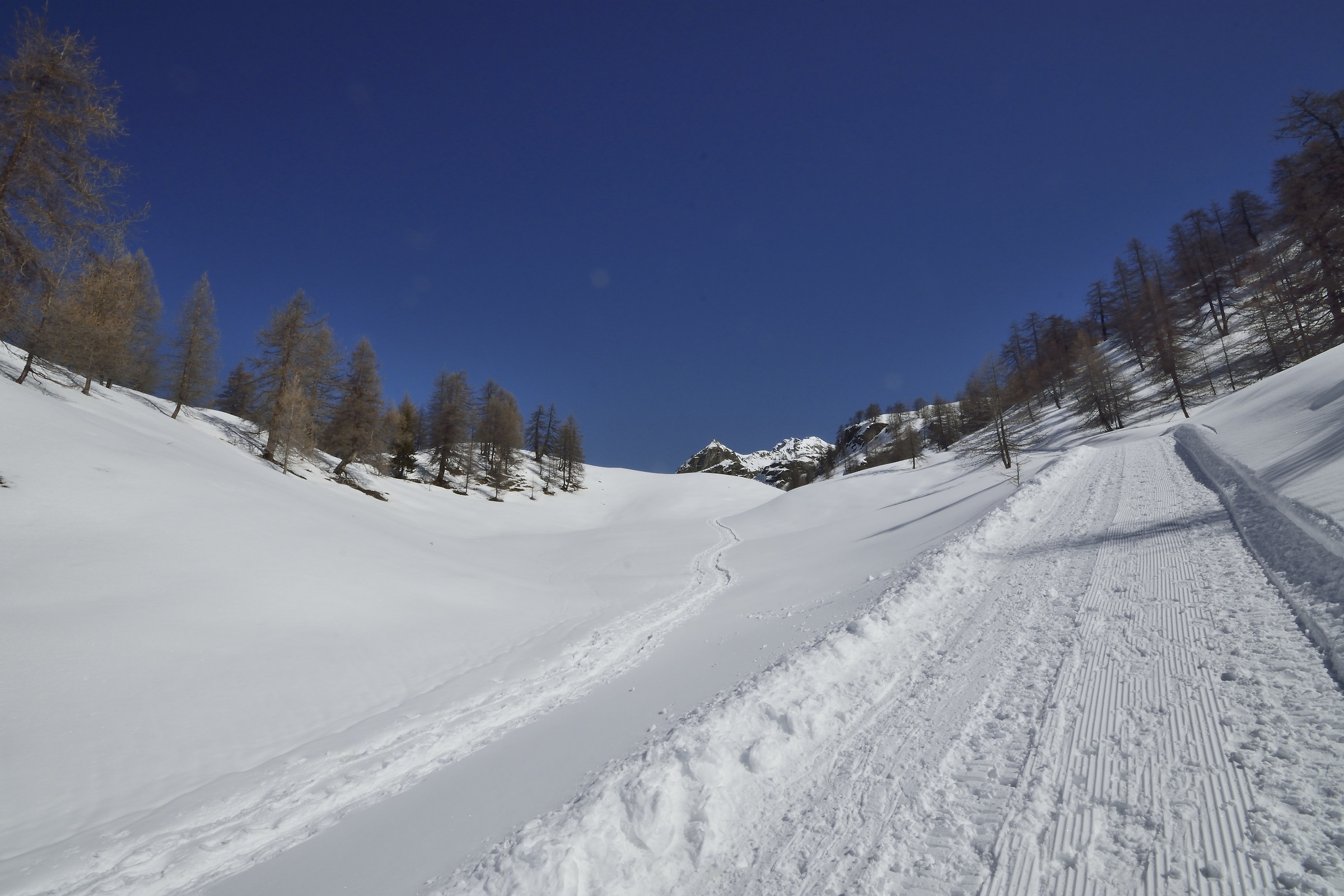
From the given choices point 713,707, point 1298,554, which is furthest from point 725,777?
point 1298,554

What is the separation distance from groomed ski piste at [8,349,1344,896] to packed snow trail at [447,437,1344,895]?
0.07 ft

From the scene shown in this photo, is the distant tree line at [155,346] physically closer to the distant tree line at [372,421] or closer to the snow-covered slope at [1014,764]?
the distant tree line at [372,421]

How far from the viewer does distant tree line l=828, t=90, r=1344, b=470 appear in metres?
15.3

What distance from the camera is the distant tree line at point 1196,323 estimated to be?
50.3ft

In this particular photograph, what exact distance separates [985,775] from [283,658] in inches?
352

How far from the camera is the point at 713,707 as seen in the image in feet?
14.5

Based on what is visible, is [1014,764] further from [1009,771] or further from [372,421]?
[372,421]

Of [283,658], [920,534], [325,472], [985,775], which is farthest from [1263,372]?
[325,472]

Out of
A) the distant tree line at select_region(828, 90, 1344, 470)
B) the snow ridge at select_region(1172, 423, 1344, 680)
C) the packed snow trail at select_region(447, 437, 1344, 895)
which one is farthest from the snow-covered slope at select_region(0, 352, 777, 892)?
the distant tree line at select_region(828, 90, 1344, 470)

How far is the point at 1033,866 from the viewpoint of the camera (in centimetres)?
220

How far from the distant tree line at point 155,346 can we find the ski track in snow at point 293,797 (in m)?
13.6

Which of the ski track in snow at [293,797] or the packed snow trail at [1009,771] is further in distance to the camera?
the ski track in snow at [293,797]

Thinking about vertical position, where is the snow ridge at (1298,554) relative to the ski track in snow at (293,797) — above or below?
above

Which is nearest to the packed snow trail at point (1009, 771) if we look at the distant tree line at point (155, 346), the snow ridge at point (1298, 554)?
the snow ridge at point (1298, 554)
